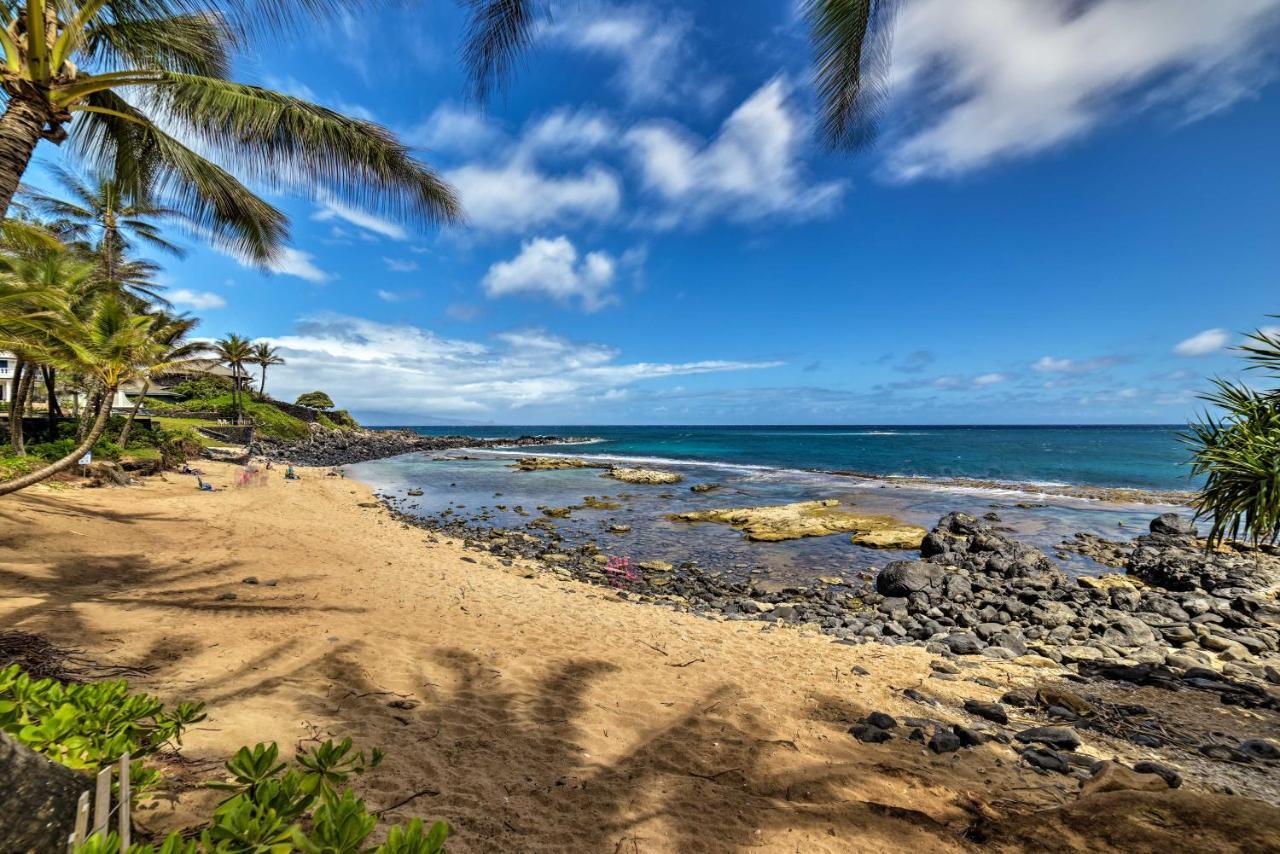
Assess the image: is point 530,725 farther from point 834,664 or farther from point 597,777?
point 834,664

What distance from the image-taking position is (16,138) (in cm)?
402

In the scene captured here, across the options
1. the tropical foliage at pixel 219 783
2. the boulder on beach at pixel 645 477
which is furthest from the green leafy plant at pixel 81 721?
the boulder on beach at pixel 645 477

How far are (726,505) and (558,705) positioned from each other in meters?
20.0

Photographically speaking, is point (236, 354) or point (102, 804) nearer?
point (102, 804)

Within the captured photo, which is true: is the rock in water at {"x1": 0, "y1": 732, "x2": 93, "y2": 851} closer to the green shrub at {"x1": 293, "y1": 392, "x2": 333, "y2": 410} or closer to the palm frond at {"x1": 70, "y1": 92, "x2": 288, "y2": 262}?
the palm frond at {"x1": 70, "y1": 92, "x2": 288, "y2": 262}

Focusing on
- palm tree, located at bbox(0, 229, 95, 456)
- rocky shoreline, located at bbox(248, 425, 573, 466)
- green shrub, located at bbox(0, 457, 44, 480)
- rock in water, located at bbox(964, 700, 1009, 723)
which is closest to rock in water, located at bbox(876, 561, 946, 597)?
rock in water, located at bbox(964, 700, 1009, 723)

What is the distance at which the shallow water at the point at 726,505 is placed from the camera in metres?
15.3

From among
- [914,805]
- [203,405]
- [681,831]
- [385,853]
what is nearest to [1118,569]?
[914,805]

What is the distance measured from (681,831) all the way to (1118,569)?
674 inches

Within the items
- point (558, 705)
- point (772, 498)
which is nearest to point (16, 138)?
point (558, 705)

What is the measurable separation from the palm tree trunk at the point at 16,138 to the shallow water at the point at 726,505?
13525mm

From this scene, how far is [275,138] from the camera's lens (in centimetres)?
585

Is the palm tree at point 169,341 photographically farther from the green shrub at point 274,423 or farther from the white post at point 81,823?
the white post at point 81,823

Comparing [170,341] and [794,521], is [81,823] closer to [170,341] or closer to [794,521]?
[794,521]
